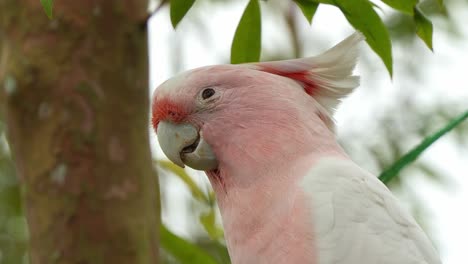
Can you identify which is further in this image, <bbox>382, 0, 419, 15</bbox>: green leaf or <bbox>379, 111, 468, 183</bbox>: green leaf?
<bbox>379, 111, 468, 183</bbox>: green leaf

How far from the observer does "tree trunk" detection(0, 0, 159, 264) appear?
1.96 meters

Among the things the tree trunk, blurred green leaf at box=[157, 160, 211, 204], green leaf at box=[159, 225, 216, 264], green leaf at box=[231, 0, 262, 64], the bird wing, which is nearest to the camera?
the bird wing

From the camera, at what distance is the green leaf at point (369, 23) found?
1.60 m

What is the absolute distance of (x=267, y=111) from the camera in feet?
5.82

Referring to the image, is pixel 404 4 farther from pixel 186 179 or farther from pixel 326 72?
pixel 186 179

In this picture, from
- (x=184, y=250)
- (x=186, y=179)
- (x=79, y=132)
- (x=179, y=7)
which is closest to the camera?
(x=179, y=7)

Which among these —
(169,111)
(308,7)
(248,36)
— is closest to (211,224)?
(169,111)

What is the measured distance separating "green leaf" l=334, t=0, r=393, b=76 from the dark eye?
0.34m

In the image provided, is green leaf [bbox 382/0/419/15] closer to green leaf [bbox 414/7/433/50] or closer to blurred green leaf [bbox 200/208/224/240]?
green leaf [bbox 414/7/433/50]

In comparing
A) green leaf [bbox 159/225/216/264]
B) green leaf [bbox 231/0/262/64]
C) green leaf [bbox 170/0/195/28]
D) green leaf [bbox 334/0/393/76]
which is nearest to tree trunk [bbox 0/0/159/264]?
green leaf [bbox 159/225/216/264]

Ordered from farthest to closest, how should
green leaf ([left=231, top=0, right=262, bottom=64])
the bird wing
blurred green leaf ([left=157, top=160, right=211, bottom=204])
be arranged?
blurred green leaf ([left=157, top=160, right=211, bottom=204]) < green leaf ([left=231, top=0, right=262, bottom=64]) < the bird wing

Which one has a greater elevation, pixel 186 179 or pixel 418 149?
pixel 418 149

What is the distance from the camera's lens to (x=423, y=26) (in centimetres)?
160

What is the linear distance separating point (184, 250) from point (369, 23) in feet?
2.75
